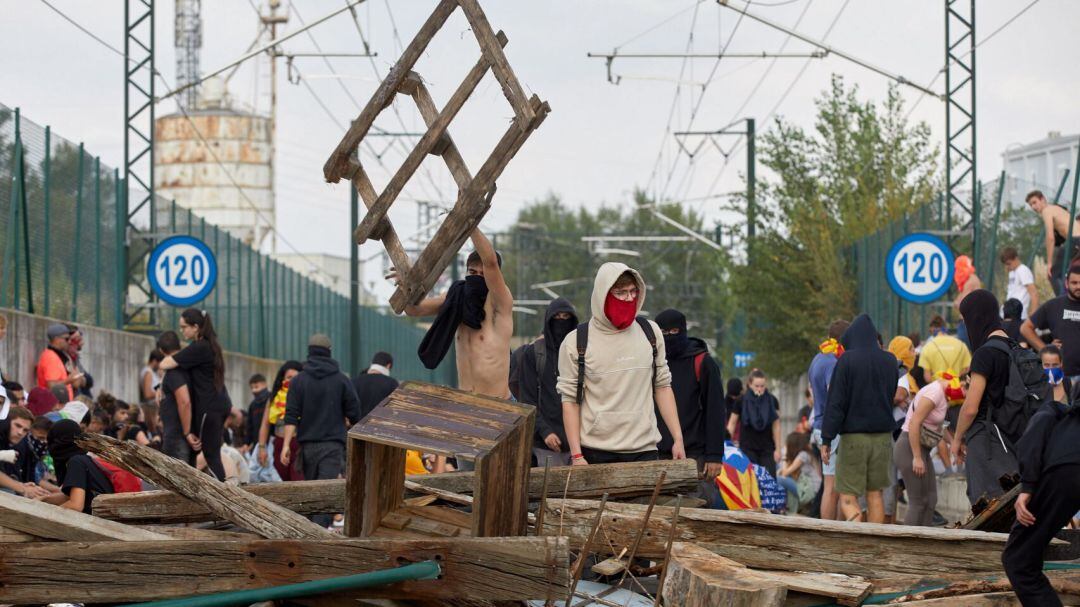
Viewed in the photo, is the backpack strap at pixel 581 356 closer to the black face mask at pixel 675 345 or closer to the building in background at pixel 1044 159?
the black face mask at pixel 675 345

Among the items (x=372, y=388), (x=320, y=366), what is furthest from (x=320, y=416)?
(x=372, y=388)

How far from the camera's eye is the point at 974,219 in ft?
77.7

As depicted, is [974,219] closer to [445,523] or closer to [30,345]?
[30,345]

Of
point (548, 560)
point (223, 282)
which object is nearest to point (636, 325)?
point (548, 560)

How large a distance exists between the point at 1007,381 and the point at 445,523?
4780mm

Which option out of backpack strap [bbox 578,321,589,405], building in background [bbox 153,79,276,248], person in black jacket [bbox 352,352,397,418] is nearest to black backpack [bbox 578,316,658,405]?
backpack strap [bbox 578,321,589,405]

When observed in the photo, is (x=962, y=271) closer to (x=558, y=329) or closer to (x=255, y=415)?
(x=255, y=415)

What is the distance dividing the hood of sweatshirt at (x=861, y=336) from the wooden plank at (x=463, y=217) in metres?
5.39

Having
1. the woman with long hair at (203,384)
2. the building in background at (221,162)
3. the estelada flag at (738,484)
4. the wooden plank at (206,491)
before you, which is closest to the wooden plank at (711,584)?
the wooden plank at (206,491)

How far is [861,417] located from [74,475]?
18.7 ft

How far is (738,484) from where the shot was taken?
43.5 ft

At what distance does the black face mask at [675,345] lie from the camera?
425 inches

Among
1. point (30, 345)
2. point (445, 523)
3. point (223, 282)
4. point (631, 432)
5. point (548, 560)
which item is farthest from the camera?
point (223, 282)

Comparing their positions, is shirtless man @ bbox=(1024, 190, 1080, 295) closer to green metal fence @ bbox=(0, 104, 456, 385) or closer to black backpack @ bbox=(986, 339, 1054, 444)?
black backpack @ bbox=(986, 339, 1054, 444)
